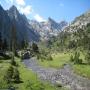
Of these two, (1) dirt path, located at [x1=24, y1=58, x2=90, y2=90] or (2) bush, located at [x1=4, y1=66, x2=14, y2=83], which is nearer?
(2) bush, located at [x1=4, y1=66, x2=14, y2=83]

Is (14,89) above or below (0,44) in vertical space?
below

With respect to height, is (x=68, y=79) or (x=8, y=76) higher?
(x=8, y=76)

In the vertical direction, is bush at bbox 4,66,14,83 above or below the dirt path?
above

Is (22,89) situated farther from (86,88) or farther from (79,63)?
(79,63)

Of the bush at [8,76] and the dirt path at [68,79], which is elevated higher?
the bush at [8,76]

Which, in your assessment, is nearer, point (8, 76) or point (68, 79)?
point (8, 76)

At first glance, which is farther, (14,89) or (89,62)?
Answer: (89,62)

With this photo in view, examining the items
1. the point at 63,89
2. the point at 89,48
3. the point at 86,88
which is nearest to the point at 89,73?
the point at 86,88

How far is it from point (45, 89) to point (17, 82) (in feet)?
36.6

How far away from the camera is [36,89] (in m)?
52.2

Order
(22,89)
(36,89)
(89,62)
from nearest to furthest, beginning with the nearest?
(36,89), (22,89), (89,62)

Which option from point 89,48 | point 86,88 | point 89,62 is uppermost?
point 89,48

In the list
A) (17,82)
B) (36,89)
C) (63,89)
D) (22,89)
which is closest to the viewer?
(36,89)

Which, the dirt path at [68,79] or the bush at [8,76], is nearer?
the bush at [8,76]
